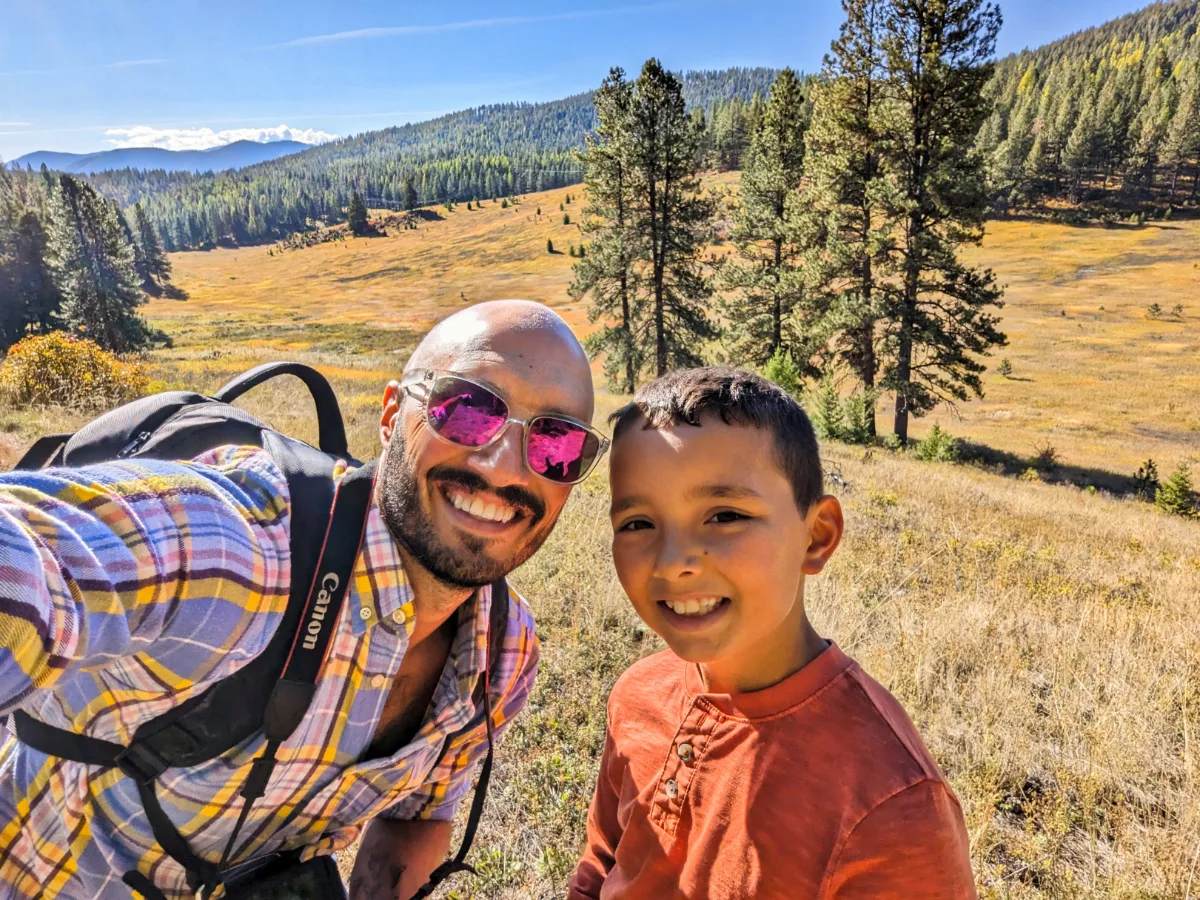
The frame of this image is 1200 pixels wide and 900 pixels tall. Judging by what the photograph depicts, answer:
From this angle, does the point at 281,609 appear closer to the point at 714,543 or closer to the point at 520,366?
the point at 520,366

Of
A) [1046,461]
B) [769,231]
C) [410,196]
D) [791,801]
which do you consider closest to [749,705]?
[791,801]

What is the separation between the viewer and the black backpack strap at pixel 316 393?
212 cm

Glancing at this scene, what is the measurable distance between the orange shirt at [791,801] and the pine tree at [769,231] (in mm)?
21146

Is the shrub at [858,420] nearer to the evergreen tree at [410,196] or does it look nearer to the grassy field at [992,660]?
the grassy field at [992,660]

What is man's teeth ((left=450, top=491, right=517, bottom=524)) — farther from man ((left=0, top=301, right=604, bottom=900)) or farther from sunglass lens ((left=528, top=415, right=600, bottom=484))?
sunglass lens ((left=528, top=415, right=600, bottom=484))

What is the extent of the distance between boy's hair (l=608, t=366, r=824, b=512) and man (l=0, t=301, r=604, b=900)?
0.95 ft

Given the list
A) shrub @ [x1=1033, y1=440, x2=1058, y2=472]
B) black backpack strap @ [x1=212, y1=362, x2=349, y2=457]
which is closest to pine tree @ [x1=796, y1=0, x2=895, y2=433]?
shrub @ [x1=1033, y1=440, x2=1058, y2=472]

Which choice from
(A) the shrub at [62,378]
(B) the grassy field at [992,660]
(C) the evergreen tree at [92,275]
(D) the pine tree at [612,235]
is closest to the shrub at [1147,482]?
(B) the grassy field at [992,660]

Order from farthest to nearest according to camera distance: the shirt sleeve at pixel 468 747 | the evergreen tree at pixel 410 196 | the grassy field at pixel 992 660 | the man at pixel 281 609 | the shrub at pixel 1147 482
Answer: the evergreen tree at pixel 410 196
the shrub at pixel 1147 482
the grassy field at pixel 992 660
the shirt sleeve at pixel 468 747
the man at pixel 281 609

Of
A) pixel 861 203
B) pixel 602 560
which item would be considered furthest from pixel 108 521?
pixel 861 203

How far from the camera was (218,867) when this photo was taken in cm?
150

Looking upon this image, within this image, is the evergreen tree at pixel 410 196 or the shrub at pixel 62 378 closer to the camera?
the shrub at pixel 62 378

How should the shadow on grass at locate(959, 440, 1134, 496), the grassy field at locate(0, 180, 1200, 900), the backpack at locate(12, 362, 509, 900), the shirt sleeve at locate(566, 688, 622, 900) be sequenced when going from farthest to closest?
1. the shadow on grass at locate(959, 440, 1134, 496)
2. the grassy field at locate(0, 180, 1200, 900)
3. the shirt sleeve at locate(566, 688, 622, 900)
4. the backpack at locate(12, 362, 509, 900)

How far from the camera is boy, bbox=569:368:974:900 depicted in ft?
3.84
